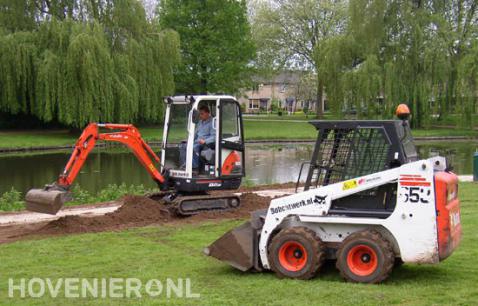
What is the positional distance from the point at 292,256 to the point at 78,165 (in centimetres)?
563

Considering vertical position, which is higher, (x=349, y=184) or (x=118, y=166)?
(x=349, y=184)

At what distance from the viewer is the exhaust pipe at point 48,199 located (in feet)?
35.7

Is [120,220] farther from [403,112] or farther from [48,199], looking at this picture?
[403,112]

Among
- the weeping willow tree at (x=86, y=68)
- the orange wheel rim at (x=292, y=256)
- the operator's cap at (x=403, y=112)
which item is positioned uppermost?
the weeping willow tree at (x=86, y=68)

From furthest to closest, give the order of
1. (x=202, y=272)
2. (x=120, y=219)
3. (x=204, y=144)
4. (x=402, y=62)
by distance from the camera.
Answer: (x=402, y=62) → (x=204, y=144) → (x=120, y=219) → (x=202, y=272)

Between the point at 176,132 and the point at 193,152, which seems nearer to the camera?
the point at 193,152

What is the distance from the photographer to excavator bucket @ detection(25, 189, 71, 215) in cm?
1089

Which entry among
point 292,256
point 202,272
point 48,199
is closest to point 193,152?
point 48,199

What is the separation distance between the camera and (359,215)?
7.31m

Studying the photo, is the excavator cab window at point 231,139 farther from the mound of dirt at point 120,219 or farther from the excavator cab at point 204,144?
the mound of dirt at point 120,219

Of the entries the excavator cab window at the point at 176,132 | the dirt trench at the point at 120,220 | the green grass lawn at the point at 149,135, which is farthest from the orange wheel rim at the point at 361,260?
the green grass lawn at the point at 149,135

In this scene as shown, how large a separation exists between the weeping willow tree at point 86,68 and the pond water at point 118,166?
2743mm

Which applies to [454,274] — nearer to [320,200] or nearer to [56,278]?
[320,200]
